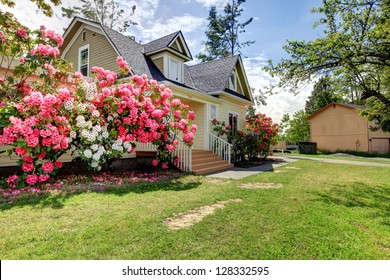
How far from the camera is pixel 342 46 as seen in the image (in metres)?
6.13

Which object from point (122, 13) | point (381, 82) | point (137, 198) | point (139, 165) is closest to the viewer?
point (137, 198)

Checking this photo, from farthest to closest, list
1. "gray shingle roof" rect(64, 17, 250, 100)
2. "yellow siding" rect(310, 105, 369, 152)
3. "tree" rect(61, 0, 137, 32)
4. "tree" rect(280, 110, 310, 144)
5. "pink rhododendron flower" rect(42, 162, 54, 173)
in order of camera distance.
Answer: "tree" rect(280, 110, 310, 144), "yellow siding" rect(310, 105, 369, 152), "tree" rect(61, 0, 137, 32), "gray shingle roof" rect(64, 17, 250, 100), "pink rhododendron flower" rect(42, 162, 54, 173)

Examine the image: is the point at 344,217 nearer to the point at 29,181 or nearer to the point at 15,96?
the point at 29,181

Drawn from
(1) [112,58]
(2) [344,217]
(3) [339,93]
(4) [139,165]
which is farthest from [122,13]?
(2) [344,217]

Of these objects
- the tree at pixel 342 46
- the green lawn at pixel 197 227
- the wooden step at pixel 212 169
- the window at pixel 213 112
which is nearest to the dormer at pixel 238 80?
the window at pixel 213 112

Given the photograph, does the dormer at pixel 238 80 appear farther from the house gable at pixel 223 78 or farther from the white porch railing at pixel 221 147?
the white porch railing at pixel 221 147

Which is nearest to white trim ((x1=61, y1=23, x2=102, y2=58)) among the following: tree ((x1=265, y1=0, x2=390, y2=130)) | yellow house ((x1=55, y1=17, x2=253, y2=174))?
yellow house ((x1=55, y1=17, x2=253, y2=174))

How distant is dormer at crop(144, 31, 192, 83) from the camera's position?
12.0 m

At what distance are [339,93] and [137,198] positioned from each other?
30.9 ft

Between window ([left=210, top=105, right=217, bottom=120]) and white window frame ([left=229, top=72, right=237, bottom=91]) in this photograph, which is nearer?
window ([left=210, top=105, right=217, bottom=120])


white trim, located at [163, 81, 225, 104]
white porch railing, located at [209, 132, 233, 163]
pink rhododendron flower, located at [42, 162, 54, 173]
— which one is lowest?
pink rhododendron flower, located at [42, 162, 54, 173]

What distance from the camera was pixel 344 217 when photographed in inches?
142

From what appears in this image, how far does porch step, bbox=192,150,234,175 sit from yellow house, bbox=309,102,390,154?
17923mm

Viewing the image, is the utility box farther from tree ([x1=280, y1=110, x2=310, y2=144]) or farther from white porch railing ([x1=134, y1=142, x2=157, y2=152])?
white porch railing ([x1=134, y1=142, x2=157, y2=152])
